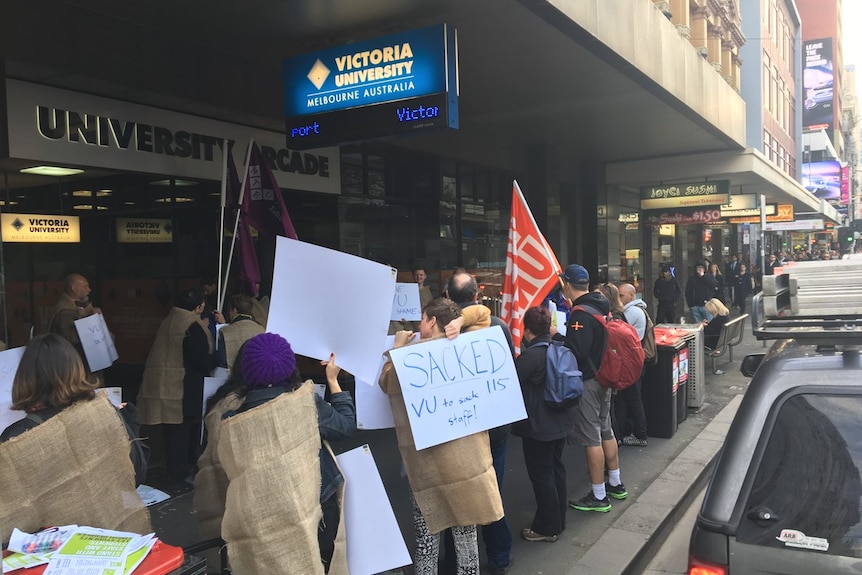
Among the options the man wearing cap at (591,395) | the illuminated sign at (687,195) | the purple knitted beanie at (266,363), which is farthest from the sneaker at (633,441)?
the illuminated sign at (687,195)

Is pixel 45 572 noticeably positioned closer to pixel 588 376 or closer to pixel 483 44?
pixel 588 376

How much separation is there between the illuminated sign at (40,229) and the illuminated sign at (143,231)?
530mm

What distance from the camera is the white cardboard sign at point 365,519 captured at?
3045mm

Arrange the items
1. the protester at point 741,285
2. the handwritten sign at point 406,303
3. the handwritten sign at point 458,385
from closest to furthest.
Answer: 1. the handwritten sign at point 458,385
2. the handwritten sign at point 406,303
3. the protester at point 741,285

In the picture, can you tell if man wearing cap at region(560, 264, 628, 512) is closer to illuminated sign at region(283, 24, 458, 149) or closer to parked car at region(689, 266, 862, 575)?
illuminated sign at region(283, 24, 458, 149)

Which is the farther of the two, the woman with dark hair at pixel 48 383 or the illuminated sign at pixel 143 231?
the illuminated sign at pixel 143 231

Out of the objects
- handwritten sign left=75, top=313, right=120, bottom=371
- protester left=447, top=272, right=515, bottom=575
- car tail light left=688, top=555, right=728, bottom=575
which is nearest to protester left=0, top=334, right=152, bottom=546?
protester left=447, top=272, right=515, bottom=575

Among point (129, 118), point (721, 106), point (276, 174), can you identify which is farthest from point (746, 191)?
point (129, 118)

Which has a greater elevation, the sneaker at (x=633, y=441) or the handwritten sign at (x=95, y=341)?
the handwritten sign at (x=95, y=341)

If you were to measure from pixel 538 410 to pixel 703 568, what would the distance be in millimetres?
2252

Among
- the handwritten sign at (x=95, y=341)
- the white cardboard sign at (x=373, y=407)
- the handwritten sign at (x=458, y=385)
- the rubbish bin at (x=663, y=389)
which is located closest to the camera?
the handwritten sign at (x=458, y=385)

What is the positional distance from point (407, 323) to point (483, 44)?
13.1ft

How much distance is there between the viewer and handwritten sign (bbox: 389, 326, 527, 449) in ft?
11.4

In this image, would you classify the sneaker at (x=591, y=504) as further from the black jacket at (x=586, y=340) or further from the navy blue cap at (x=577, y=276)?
the navy blue cap at (x=577, y=276)
